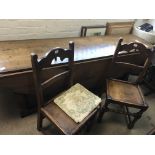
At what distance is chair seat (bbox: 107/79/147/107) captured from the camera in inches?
64.6

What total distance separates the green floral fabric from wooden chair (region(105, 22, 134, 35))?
109cm

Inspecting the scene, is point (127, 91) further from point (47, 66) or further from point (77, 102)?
point (47, 66)

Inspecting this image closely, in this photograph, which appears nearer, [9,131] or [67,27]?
[9,131]

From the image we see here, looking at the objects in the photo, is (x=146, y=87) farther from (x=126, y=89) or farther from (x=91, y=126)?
(x=91, y=126)

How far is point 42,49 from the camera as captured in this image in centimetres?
163

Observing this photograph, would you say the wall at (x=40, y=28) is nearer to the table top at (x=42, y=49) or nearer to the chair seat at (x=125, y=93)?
the table top at (x=42, y=49)

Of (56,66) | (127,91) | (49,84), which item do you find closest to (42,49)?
(56,66)

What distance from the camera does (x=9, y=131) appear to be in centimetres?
161

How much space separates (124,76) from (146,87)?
41 cm

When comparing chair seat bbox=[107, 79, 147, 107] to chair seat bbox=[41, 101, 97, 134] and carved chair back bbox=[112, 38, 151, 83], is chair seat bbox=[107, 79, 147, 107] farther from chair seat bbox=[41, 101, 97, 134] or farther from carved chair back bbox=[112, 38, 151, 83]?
chair seat bbox=[41, 101, 97, 134]

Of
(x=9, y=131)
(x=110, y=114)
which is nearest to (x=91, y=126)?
(x=110, y=114)

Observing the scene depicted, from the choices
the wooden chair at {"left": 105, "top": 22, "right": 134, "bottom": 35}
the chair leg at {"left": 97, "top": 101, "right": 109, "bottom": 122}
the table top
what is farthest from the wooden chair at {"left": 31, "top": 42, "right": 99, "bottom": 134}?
the wooden chair at {"left": 105, "top": 22, "right": 134, "bottom": 35}

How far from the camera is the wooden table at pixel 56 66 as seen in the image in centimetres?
135
